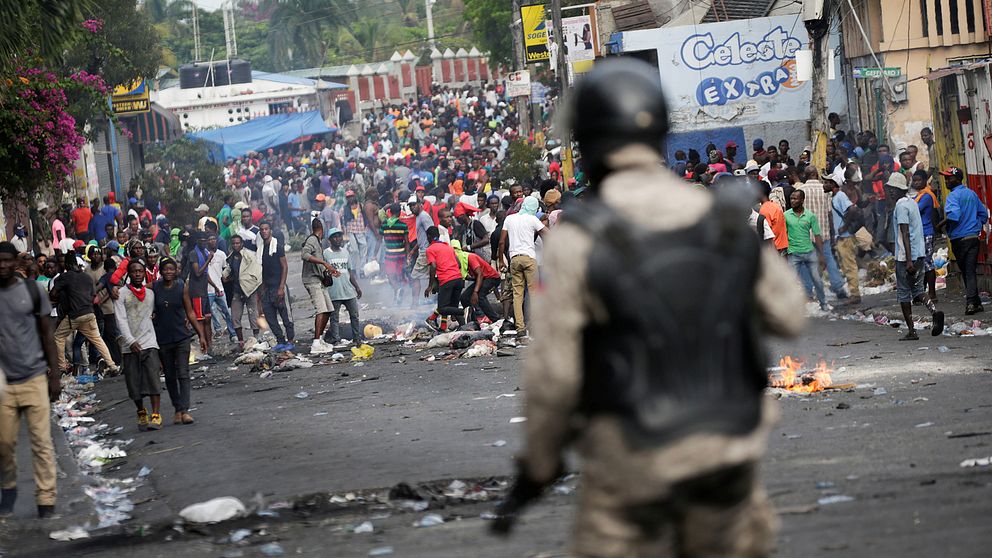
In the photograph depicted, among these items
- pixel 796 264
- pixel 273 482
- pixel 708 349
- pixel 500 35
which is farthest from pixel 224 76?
pixel 708 349

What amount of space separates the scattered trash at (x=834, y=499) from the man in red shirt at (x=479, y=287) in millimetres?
12149

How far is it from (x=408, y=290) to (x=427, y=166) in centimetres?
2227

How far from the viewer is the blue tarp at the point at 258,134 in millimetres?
49562

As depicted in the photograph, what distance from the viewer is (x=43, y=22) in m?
13.5

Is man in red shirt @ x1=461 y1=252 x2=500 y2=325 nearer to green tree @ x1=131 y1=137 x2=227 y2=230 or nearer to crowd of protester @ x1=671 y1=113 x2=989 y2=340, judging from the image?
crowd of protester @ x1=671 y1=113 x2=989 y2=340

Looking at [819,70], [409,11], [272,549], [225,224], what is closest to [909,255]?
[272,549]

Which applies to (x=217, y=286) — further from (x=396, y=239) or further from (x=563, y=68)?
(x=563, y=68)

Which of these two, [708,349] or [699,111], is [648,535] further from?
[699,111]

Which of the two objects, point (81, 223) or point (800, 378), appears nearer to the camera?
point (800, 378)

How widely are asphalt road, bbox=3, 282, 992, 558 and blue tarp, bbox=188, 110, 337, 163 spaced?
34808 mm

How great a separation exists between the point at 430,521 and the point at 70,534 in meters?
2.48

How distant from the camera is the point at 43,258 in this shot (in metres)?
20.2

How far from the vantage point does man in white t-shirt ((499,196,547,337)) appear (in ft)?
58.0

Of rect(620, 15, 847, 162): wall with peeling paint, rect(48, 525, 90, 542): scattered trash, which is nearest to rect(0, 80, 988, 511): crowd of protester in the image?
rect(48, 525, 90, 542): scattered trash
